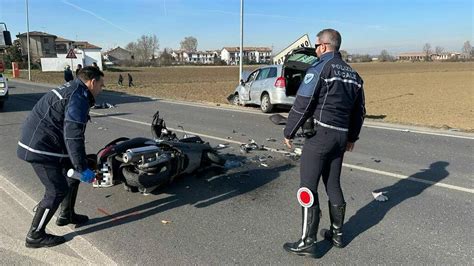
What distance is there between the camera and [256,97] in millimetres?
14961

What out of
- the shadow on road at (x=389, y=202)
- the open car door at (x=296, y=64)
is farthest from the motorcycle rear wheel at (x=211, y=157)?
the open car door at (x=296, y=64)

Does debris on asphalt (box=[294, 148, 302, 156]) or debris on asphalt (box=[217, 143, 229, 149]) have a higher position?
debris on asphalt (box=[294, 148, 302, 156])

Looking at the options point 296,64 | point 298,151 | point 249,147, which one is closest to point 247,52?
point 296,64

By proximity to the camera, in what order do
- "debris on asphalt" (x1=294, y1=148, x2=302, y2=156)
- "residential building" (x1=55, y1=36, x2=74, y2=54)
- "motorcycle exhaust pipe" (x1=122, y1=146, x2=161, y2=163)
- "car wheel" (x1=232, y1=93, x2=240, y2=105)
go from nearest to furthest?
"motorcycle exhaust pipe" (x1=122, y1=146, x2=161, y2=163) → "debris on asphalt" (x1=294, y1=148, x2=302, y2=156) → "car wheel" (x1=232, y1=93, x2=240, y2=105) → "residential building" (x1=55, y1=36, x2=74, y2=54)

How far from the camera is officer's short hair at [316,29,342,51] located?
11.4 feet

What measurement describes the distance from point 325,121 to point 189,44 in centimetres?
18499

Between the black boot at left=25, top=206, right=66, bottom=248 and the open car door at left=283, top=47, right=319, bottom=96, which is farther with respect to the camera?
the open car door at left=283, top=47, right=319, bottom=96

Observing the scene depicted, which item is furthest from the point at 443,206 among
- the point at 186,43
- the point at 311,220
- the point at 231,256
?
the point at 186,43

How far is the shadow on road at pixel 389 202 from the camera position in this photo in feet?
14.0

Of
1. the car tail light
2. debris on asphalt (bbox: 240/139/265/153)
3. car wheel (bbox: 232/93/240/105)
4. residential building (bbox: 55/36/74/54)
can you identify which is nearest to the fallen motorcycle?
debris on asphalt (bbox: 240/139/265/153)

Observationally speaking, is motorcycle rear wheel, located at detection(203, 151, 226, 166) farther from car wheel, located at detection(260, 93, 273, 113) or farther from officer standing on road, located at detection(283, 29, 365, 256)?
car wheel, located at detection(260, 93, 273, 113)

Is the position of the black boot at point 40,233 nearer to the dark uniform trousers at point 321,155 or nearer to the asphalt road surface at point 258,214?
the asphalt road surface at point 258,214

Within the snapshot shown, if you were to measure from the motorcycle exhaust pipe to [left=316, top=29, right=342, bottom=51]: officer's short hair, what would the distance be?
7.80ft

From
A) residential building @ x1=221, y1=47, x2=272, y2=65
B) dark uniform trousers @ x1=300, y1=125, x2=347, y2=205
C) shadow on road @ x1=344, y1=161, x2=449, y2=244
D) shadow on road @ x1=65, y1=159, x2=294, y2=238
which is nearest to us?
dark uniform trousers @ x1=300, y1=125, x2=347, y2=205
